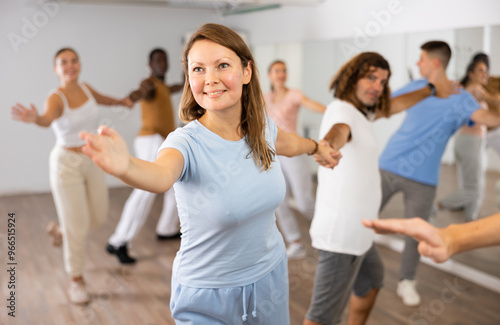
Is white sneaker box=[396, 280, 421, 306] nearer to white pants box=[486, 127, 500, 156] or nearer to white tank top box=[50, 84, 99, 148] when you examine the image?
white pants box=[486, 127, 500, 156]

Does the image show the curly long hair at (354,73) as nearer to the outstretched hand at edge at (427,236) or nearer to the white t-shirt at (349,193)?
the white t-shirt at (349,193)

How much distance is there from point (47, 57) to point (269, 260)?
553 cm

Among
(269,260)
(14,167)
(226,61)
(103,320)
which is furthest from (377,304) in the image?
(14,167)

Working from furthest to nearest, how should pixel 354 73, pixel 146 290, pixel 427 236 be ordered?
pixel 146 290 < pixel 354 73 < pixel 427 236

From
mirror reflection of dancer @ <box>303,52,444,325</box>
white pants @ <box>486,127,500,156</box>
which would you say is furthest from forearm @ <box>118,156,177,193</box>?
white pants @ <box>486,127,500,156</box>

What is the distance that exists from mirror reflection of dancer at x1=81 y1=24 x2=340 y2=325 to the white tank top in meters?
1.89

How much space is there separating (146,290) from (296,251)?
1181mm

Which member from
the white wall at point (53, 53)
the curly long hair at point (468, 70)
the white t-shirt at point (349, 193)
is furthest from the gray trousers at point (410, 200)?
the white wall at point (53, 53)

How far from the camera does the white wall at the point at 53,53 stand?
6164 millimetres

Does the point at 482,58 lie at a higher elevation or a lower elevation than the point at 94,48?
lower

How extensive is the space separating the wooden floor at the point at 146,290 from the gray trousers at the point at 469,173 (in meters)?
0.08

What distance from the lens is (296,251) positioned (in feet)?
13.3

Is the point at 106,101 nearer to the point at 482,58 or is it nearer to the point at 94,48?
the point at 482,58

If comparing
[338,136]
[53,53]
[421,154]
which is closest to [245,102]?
[338,136]
